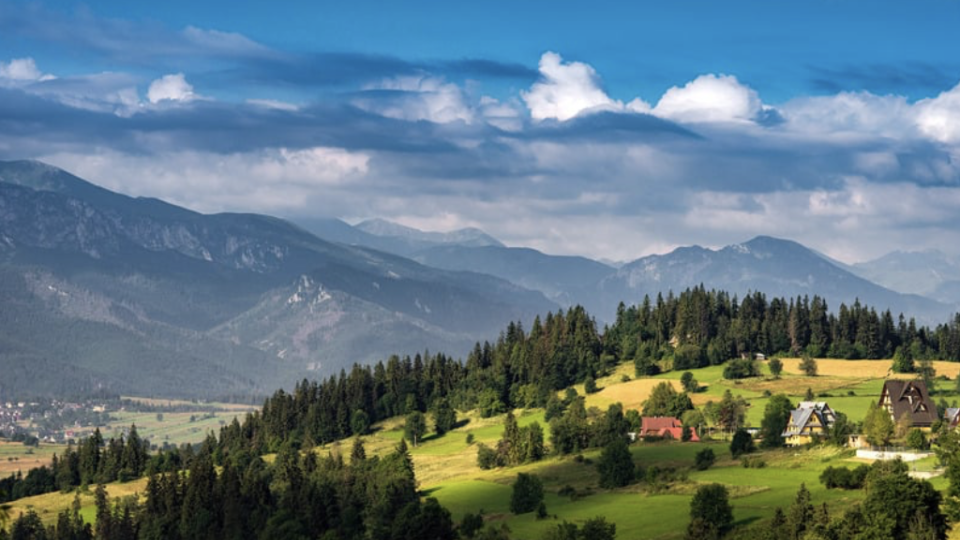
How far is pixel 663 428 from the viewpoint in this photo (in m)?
189

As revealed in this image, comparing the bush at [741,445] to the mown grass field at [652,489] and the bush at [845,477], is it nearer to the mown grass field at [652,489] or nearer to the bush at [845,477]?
the mown grass field at [652,489]

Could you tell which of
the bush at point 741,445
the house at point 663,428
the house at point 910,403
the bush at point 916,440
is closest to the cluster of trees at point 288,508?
the house at point 663,428

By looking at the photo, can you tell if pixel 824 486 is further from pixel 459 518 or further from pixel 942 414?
A: pixel 942 414

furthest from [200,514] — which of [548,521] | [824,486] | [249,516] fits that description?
[824,486]

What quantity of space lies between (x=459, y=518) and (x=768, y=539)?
48770 millimetres

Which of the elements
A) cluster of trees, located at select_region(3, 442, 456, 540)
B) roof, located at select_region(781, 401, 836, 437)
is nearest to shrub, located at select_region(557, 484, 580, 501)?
cluster of trees, located at select_region(3, 442, 456, 540)

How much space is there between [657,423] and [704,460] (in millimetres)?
43138

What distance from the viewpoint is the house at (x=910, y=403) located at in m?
163

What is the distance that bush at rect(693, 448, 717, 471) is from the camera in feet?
481

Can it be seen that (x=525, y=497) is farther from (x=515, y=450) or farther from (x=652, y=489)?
(x=515, y=450)

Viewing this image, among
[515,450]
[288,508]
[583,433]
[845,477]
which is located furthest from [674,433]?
Result: [845,477]

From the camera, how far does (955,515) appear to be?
9794cm

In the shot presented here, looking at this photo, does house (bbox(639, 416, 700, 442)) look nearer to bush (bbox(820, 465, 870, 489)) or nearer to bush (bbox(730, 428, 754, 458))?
bush (bbox(730, 428, 754, 458))

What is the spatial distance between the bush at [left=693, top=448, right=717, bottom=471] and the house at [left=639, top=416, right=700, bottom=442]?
112 feet
